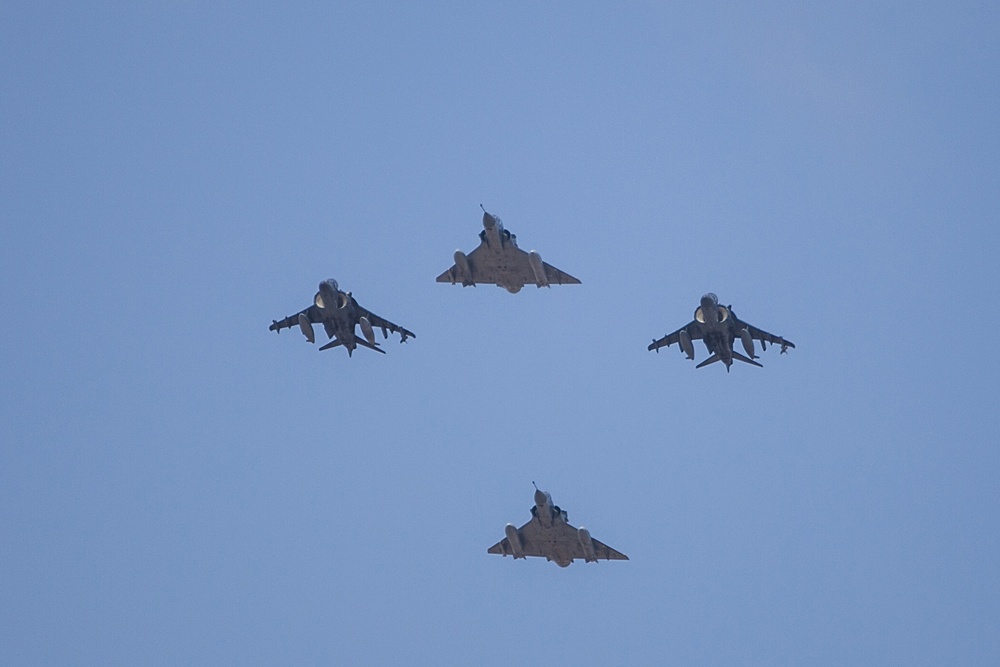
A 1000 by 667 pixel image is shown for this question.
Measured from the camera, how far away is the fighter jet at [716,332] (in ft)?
224

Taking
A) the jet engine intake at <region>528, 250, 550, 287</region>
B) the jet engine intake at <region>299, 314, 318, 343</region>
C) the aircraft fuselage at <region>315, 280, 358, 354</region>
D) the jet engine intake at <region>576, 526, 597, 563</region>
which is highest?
the jet engine intake at <region>528, 250, 550, 287</region>

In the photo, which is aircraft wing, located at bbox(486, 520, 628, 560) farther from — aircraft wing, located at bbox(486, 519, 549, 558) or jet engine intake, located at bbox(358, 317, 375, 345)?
jet engine intake, located at bbox(358, 317, 375, 345)

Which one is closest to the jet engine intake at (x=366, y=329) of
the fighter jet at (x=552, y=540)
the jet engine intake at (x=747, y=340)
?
the fighter jet at (x=552, y=540)

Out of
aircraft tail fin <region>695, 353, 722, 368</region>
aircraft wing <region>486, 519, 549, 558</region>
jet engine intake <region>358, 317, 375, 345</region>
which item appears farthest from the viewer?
aircraft wing <region>486, 519, 549, 558</region>

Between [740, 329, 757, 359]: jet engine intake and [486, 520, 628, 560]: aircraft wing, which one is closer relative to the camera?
[740, 329, 757, 359]: jet engine intake

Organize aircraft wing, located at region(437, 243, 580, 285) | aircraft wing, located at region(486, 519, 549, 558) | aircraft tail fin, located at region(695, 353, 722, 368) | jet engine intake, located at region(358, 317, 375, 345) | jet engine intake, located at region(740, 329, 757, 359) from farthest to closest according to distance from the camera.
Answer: aircraft wing, located at region(486, 519, 549, 558) < aircraft wing, located at region(437, 243, 580, 285) < aircraft tail fin, located at region(695, 353, 722, 368) < jet engine intake, located at region(358, 317, 375, 345) < jet engine intake, located at region(740, 329, 757, 359)

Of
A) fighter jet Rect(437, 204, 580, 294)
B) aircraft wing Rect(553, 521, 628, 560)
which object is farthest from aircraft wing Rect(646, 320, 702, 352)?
aircraft wing Rect(553, 521, 628, 560)

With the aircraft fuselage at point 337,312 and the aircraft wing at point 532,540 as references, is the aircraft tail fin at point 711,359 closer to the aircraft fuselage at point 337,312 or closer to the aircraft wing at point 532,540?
the aircraft wing at point 532,540

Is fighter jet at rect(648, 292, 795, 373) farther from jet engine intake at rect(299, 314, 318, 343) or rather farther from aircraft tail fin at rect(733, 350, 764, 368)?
jet engine intake at rect(299, 314, 318, 343)

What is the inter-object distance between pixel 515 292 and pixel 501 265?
1650 millimetres

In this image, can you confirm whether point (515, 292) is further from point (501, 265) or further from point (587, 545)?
point (587, 545)

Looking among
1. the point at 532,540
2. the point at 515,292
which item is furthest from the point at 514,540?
the point at 515,292

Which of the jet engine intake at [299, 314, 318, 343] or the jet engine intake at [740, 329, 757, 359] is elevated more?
the jet engine intake at [299, 314, 318, 343]

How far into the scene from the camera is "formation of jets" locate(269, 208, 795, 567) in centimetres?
6906
